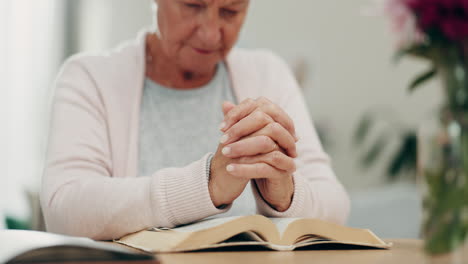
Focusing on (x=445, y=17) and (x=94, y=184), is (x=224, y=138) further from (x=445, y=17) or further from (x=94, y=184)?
(x=445, y=17)

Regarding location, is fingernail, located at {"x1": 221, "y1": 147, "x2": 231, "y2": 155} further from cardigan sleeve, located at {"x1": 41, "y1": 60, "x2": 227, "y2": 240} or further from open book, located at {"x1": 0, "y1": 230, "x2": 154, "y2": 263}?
open book, located at {"x1": 0, "y1": 230, "x2": 154, "y2": 263}

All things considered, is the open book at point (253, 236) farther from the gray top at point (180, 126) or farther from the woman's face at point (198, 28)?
the woman's face at point (198, 28)

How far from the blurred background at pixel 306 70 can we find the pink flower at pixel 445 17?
2421 millimetres

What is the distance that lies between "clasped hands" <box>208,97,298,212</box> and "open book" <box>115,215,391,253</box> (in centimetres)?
8

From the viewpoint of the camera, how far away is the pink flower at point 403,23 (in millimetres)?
665

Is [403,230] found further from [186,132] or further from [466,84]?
[466,84]

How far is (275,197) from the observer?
1033 millimetres

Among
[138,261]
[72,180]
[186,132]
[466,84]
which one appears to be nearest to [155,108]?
[186,132]

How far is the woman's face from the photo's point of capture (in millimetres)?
1273

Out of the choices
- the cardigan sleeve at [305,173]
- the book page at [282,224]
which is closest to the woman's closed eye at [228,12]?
the cardigan sleeve at [305,173]

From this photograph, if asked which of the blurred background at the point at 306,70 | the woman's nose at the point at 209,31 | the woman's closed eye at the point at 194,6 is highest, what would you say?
the woman's closed eye at the point at 194,6

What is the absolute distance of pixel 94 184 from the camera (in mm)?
1072

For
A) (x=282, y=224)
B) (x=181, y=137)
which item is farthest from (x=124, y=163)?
(x=282, y=224)

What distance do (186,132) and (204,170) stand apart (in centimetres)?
39
